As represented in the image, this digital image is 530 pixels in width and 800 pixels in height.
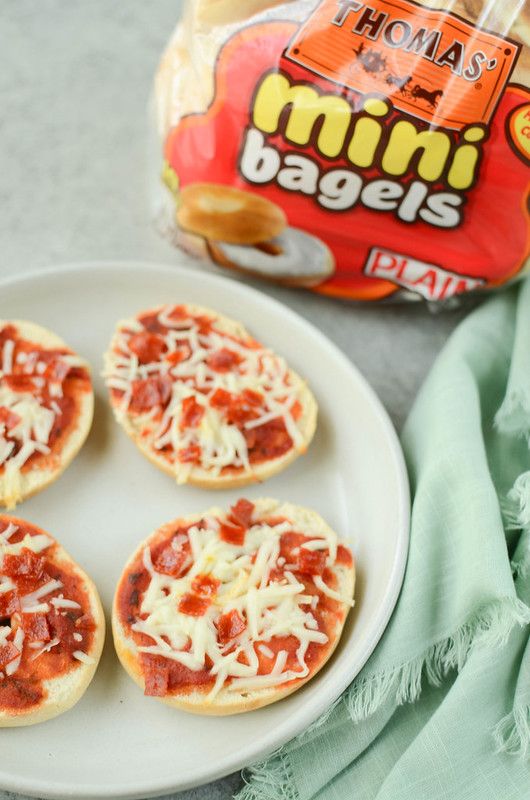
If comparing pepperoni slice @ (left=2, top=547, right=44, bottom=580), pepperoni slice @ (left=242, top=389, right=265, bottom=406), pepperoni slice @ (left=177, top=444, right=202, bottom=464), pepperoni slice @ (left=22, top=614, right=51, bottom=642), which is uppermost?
pepperoni slice @ (left=242, top=389, right=265, bottom=406)

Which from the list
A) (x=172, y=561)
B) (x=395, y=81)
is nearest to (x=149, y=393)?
(x=172, y=561)

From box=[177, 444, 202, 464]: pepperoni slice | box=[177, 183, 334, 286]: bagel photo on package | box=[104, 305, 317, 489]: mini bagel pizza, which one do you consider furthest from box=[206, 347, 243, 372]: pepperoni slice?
box=[177, 183, 334, 286]: bagel photo on package

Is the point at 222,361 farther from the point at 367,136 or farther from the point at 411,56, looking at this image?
the point at 411,56

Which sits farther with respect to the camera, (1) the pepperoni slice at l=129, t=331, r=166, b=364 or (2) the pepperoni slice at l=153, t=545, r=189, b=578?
(1) the pepperoni slice at l=129, t=331, r=166, b=364

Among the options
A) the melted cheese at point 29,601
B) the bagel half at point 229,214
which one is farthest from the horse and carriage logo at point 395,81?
the melted cheese at point 29,601

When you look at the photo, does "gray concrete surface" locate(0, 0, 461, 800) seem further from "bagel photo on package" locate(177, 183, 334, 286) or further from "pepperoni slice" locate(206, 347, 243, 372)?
"pepperoni slice" locate(206, 347, 243, 372)

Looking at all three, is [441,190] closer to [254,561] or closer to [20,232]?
[254,561]
